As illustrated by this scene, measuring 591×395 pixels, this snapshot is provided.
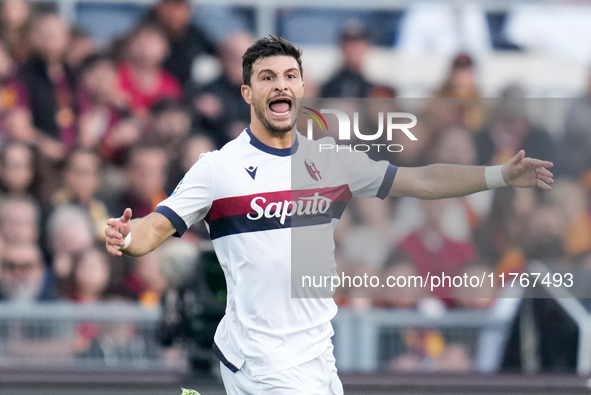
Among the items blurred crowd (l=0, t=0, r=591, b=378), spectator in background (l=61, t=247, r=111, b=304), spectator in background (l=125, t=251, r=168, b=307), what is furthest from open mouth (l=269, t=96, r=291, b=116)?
spectator in background (l=61, t=247, r=111, b=304)

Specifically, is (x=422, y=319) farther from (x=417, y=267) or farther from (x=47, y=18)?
(x=47, y=18)

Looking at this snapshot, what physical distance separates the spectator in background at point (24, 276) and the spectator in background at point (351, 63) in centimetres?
271

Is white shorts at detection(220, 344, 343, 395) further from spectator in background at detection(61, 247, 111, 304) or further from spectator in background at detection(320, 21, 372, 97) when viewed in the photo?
spectator in background at detection(320, 21, 372, 97)

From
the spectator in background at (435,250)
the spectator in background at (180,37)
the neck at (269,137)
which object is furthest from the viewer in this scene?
the spectator in background at (180,37)

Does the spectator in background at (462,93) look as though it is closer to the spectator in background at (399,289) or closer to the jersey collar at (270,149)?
the spectator in background at (399,289)

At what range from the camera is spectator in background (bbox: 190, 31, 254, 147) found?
7059mm

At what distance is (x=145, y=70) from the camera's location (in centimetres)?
721

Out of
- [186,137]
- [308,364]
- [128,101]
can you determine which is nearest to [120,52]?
[128,101]

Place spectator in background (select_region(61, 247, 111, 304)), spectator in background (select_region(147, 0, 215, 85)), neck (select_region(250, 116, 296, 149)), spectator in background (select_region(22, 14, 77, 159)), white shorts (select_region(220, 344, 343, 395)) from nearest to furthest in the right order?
1. white shorts (select_region(220, 344, 343, 395))
2. neck (select_region(250, 116, 296, 149))
3. spectator in background (select_region(61, 247, 111, 304))
4. spectator in background (select_region(22, 14, 77, 159))
5. spectator in background (select_region(147, 0, 215, 85))

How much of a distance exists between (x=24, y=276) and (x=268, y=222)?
11.0 ft

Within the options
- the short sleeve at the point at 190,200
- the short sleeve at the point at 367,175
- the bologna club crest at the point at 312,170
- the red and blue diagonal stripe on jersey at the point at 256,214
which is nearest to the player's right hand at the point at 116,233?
the short sleeve at the point at 190,200

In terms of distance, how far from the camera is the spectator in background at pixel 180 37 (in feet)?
23.8

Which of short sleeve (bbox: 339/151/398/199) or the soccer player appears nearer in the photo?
the soccer player

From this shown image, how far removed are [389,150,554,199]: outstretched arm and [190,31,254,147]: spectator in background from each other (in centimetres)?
318
